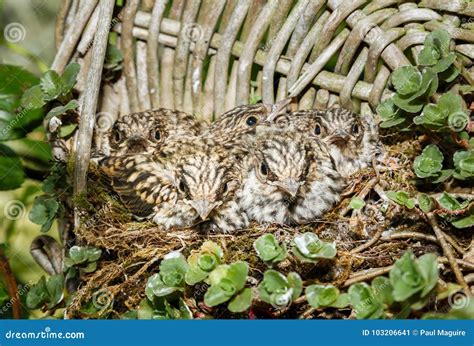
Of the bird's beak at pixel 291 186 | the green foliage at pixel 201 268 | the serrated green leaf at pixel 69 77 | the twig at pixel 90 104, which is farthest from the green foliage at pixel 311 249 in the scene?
the serrated green leaf at pixel 69 77

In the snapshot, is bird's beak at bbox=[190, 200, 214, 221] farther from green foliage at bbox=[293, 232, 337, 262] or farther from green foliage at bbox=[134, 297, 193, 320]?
green foliage at bbox=[293, 232, 337, 262]

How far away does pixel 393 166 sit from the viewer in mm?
3307

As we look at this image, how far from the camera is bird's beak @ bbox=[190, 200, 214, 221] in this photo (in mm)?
2980

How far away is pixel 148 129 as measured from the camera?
140 inches

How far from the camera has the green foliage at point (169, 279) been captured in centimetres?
256

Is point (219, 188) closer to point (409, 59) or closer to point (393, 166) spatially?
point (393, 166)

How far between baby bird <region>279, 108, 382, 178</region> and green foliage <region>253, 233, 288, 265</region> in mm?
1016

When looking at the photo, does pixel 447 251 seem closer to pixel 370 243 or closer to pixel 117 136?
pixel 370 243

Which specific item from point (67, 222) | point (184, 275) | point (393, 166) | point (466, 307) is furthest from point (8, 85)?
point (466, 307)

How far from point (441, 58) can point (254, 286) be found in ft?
3.68

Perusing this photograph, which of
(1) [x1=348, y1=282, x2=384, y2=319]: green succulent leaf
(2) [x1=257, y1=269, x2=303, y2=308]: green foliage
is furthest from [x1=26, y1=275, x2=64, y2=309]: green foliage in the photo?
(1) [x1=348, y1=282, x2=384, y2=319]: green succulent leaf

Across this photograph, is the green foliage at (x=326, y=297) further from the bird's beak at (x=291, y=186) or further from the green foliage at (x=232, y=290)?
the bird's beak at (x=291, y=186)

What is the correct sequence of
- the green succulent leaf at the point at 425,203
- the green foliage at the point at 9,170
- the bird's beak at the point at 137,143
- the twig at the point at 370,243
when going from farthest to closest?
the green foliage at the point at 9,170 → the bird's beak at the point at 137,143 → the twig at the point at 370,243 → the green succulent leaf at the point at 425,203

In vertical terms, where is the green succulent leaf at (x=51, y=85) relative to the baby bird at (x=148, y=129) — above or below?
above
